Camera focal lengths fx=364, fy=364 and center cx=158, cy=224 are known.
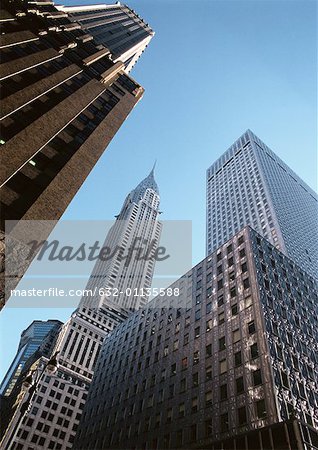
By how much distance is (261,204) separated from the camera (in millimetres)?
117625

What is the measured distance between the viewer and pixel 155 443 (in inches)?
1626

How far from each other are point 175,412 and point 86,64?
135 ft

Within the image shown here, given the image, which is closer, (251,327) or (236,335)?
(251,327)

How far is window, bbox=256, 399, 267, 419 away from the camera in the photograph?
1250 inches

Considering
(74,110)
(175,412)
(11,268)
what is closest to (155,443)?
(175,412)

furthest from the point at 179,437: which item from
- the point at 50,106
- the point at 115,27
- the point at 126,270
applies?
the point at 126,270

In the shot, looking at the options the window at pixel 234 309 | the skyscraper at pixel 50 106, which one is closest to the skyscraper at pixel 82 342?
the window at pixel 234 309

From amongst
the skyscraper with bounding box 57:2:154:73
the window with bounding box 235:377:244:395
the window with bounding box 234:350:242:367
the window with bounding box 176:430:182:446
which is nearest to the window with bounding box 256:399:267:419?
the window with bounding box 235:377:244:395

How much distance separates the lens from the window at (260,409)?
3176cm

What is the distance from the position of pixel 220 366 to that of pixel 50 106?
31.7 m

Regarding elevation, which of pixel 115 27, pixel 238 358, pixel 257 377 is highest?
pixel 115 27

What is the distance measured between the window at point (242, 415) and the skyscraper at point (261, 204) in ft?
217

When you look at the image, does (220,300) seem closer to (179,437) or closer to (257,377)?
(257,377)

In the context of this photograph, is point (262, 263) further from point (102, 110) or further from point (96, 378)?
point (96, 378)
